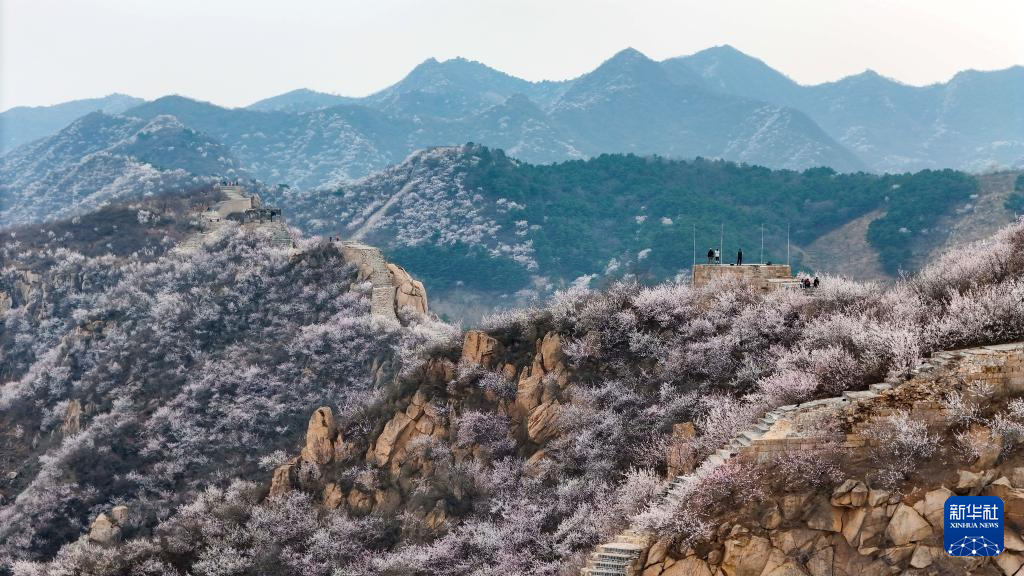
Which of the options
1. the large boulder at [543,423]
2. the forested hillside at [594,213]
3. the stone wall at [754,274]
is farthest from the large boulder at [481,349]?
the forested hillside at [594,213]

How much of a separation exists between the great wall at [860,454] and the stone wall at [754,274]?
1462 centimetres

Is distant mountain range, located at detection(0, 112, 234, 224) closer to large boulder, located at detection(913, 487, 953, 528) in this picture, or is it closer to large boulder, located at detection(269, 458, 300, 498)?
large boulder, located at detection(269, 458, 300, 498)

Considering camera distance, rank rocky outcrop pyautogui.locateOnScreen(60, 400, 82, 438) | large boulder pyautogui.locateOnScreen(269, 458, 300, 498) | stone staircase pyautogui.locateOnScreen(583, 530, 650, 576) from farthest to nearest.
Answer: rocky outcrop pyautogui.locateOnScreen(60, 400, 82, 438), large boulder pyautogui.locateOnScreen(269, 458, 300, 498), stone staircase pyautogui.locateOnScreen(583, 530, 650, 576)

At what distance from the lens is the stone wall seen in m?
36.6

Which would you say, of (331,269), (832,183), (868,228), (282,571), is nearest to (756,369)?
(282,571)

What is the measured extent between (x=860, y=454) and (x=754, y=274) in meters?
17.7

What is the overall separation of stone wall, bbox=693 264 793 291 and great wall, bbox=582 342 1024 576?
14.6 m

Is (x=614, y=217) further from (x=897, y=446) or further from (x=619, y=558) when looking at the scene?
(x=897, y=446)

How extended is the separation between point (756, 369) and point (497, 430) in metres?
9.87

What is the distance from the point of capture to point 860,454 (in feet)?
65.7

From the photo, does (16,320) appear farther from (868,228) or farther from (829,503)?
(868,228)

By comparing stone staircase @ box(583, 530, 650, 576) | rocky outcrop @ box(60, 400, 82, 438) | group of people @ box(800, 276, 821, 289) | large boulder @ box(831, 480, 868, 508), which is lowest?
rocky outcrop @ box(60, 400, 82, 438)

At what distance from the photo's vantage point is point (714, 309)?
115 feet

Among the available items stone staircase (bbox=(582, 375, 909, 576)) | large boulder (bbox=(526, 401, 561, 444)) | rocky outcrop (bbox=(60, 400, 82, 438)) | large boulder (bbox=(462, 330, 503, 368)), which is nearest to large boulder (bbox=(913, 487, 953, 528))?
stone staircase (bbox=(582, 375, 909, 576))
